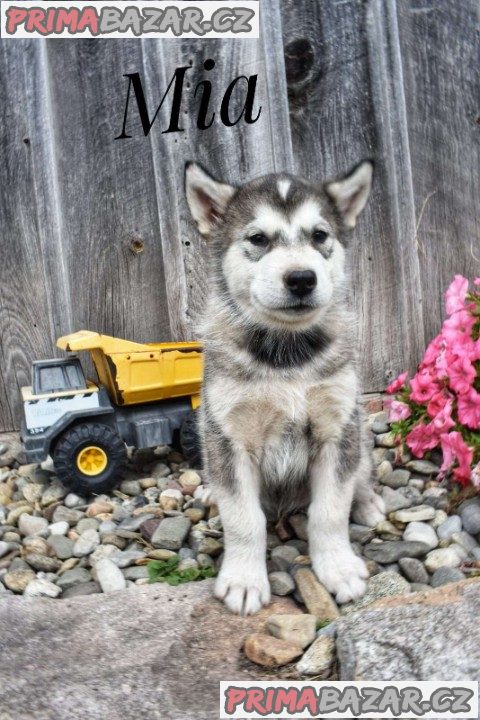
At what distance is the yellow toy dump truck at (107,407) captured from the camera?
3.67m

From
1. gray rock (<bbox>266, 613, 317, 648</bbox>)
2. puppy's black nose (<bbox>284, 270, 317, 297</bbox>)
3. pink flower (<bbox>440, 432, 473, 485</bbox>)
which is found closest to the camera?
gray rock (<bbox>266, 613, 317, 648</bbox>)

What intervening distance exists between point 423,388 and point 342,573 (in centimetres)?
134

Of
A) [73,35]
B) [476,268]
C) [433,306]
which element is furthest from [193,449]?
[73,35]

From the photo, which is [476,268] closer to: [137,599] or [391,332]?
[391,332]

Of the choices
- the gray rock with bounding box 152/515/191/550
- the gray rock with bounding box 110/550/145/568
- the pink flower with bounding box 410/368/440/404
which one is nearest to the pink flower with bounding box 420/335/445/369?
the pink flower with bounding box 410/368/440/404

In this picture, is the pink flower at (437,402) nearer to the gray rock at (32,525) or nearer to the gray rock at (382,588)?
the gray rock at (382,588)

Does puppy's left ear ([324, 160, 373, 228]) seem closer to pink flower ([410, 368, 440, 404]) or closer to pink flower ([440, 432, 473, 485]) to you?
pink flower ([410, 368, 440, 404])

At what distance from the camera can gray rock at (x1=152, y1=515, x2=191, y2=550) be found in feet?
10.5

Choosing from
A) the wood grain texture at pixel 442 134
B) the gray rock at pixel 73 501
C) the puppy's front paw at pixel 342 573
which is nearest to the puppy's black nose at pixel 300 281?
the puppy's front paw at pixel 342 573

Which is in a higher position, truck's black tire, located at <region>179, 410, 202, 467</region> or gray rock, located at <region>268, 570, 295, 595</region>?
truck's black tire, located at <region>179, 410, 202, 467</region>

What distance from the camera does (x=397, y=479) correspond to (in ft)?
12.0

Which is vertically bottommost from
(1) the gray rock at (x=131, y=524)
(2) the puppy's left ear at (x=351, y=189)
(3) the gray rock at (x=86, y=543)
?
(3) the gray rock at (x=86, y=543)

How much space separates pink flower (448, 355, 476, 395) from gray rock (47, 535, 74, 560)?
2074 mm

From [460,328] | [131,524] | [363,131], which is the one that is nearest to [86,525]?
[131,524]
